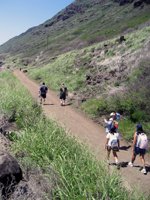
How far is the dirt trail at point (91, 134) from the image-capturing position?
46.5 ft

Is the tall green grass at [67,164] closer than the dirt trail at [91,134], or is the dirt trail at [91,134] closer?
the tall green grass at [67,164]

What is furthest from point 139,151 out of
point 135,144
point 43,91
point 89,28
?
point 89,28

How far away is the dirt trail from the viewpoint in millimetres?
14188

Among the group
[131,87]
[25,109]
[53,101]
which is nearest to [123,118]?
[131,87]

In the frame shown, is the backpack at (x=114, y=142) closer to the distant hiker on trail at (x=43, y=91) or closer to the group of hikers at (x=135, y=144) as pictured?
the group of hikers at (x=135, y=144)

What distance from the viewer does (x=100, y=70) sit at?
39188mm

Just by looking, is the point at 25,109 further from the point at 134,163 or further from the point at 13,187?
the point at 13,187

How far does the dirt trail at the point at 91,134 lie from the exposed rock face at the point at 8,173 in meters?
3.05

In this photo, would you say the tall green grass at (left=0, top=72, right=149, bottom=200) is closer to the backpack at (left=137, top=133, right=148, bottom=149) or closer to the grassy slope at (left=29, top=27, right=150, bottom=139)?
the backpack at (left=137, top=133, right=148, bottom=149)

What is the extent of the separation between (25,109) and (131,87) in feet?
31.8

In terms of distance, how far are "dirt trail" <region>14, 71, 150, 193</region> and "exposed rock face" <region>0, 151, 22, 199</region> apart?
3047 millimetres

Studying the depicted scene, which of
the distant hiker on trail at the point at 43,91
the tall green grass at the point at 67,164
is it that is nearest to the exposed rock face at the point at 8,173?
the tall green grass at the point at 67,164

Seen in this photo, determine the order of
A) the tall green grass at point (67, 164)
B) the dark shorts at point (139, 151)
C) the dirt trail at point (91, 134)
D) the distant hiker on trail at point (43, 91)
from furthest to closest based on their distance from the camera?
1. the distant hiker on trail at point (43, 91)
2. the dark shorts at point (139, 151)
3. the dirt trail at point (91, 134)
4. the tall green grass at point (67, 164)

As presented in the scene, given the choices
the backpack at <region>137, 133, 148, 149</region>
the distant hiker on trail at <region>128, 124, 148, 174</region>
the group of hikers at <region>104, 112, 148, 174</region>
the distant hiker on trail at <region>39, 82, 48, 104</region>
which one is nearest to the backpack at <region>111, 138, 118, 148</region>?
the group of hikers at <region>104, 112, 148, 174</region>
